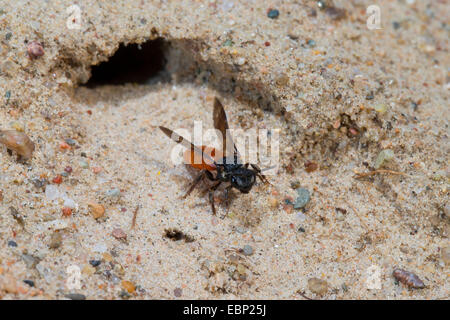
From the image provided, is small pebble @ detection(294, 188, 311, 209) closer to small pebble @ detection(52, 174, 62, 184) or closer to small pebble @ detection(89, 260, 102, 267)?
small pebble @ detection(89, 260, 102, 267)

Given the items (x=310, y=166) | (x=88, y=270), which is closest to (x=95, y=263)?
(x=88, y=270)

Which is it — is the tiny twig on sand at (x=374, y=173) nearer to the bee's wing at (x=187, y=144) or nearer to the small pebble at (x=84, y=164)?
the bee's wing at (x=187, y=144)

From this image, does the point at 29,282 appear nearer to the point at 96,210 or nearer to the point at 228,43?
the point at 96,210

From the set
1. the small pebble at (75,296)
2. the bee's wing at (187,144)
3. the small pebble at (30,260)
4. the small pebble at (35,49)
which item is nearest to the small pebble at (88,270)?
the small pebble at (75,296)

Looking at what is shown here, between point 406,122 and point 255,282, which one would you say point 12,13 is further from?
point 406,122

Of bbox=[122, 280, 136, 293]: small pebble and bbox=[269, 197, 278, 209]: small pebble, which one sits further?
bbox=[269, 197, 278, 209]: small pebble

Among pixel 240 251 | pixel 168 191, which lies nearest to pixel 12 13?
pixel 168 191

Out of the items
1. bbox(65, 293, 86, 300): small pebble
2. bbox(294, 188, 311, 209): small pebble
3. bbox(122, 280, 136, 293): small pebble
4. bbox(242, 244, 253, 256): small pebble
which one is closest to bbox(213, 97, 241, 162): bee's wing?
bbox(294, 188, 311, 209): small pebble
